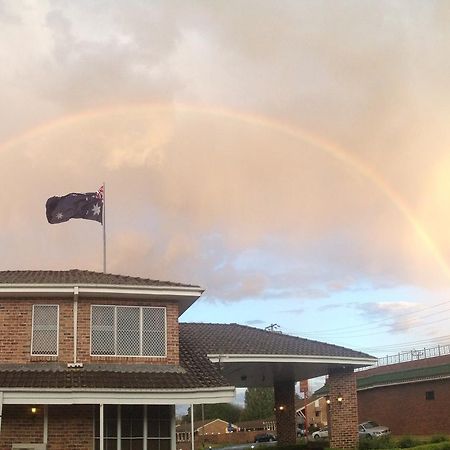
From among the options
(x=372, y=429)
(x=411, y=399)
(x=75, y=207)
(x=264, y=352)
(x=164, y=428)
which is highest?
(x=75, y=207)

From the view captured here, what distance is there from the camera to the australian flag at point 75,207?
24828 millimetres

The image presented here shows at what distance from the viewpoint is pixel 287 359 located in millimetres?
23422

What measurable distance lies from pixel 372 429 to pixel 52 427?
28374mm

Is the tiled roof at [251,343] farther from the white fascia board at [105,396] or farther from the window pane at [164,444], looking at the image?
the white fascia board at [105,396]

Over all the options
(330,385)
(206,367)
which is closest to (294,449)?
(330,385)

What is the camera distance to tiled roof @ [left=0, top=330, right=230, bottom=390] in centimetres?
1695

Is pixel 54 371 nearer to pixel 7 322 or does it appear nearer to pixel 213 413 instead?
pixel 7 322

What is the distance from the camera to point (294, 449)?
2888 cm

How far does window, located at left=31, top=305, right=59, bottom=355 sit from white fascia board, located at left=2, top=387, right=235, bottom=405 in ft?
7.42

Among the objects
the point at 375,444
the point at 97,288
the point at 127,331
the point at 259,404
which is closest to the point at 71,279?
the point at 97,288

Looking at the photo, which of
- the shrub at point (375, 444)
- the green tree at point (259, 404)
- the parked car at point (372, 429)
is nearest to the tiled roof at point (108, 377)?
the shrub at point (375, 444)

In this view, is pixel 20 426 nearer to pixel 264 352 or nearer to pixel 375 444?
pixel 264 352

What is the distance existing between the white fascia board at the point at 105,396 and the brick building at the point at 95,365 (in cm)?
3

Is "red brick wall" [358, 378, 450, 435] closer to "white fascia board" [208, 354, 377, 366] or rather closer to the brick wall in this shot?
"white fascia board" [208, 354, 377, 366]
